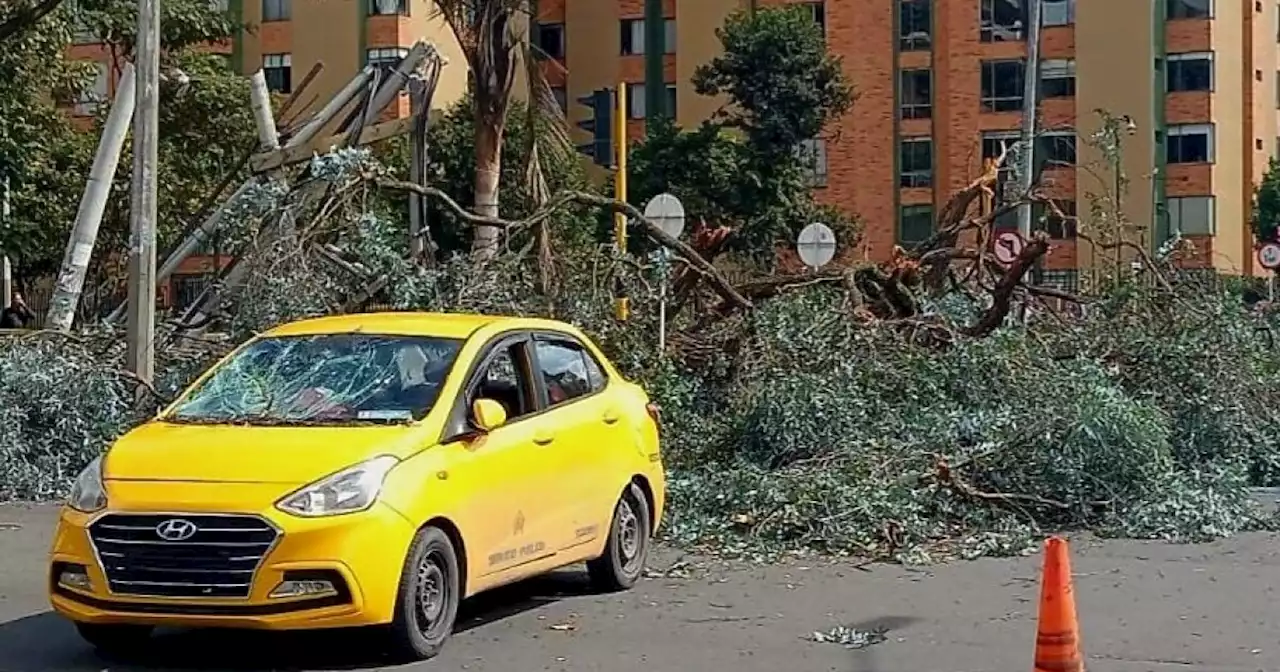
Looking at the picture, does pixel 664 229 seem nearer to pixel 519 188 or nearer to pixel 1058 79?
pixel 519 188

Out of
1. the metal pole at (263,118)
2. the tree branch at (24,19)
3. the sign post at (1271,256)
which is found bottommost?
the sign post at (1271,256)

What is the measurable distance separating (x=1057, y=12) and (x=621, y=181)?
36513mm

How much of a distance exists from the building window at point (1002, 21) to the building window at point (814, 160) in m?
6.18

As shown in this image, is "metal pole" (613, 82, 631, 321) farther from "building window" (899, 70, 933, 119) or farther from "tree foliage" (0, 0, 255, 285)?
"building window" (899, 70, 933, 119)

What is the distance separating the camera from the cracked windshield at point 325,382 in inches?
364

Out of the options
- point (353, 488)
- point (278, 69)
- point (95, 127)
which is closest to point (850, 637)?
point (353, 488)

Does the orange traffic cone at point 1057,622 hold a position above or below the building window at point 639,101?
below

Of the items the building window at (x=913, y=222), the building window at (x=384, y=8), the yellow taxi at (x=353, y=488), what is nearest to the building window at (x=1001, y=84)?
the building window at (x=913, y=222)

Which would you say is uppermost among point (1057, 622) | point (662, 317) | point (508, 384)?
point (662, 317)

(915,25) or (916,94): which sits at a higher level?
(915,25)

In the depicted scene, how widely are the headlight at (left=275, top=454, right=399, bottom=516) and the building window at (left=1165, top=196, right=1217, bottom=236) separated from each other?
5227 centimetres

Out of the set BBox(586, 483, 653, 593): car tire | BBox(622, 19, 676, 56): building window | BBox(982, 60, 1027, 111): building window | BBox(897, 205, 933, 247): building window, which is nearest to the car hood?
BBox(586, 483, 653, 593): car tire

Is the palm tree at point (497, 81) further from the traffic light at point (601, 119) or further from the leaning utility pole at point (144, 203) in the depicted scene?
the leaning utility pole at point (144, 203)

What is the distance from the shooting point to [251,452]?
28.1 ft
